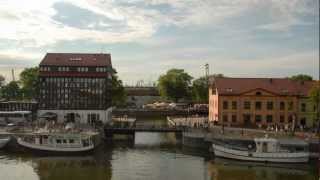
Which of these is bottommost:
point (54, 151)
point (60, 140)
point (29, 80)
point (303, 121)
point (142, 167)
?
point (142, 167)

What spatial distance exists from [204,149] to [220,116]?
55.3 ft

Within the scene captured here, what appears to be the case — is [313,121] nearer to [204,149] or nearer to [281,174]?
[204,149]

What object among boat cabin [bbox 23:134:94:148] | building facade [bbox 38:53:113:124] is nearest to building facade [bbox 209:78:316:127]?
building facade [bbox 38:53:113:124]

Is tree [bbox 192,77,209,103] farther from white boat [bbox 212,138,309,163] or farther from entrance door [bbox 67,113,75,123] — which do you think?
white boat [bbox 212,138,309,163]

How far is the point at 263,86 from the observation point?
296ft

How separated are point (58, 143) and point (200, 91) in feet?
320

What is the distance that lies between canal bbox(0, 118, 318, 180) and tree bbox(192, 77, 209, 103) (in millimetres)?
90307

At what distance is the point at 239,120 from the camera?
88.1 meters

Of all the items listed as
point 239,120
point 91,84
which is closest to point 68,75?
point 91,84

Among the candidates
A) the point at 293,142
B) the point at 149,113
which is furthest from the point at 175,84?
the point at 293,142

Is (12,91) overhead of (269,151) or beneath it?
overhead

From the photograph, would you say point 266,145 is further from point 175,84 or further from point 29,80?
point 175,84

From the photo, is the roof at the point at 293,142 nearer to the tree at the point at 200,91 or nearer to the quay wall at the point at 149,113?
the quay wall at the point at 149,113

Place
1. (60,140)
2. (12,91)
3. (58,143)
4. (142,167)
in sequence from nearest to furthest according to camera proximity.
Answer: (142,167) < (58,143) < (60,140) < (12,91)
